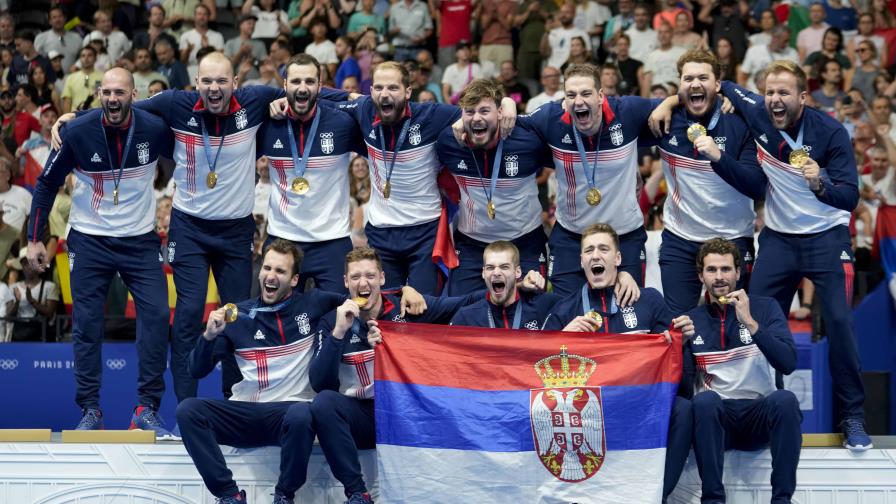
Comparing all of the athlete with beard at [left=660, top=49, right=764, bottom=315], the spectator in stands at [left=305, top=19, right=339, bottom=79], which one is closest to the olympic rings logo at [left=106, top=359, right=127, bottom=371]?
the spectator in stands at [left=305, top=19, right=339, bottom=79]

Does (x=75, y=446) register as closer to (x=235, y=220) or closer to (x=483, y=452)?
(x=235, y=220)

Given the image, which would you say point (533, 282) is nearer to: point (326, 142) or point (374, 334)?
point (374, 334)

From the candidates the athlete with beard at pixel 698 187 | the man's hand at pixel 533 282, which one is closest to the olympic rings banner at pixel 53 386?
the man's hand at pixel 533 282

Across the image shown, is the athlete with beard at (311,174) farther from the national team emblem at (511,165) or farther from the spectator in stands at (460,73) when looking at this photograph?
the spectator in stands at (460,73)

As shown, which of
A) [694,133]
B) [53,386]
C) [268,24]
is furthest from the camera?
[268,24]

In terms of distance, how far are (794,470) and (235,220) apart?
13.3 ft

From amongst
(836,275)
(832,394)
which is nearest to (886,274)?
(832,394)

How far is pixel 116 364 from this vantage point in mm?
12383

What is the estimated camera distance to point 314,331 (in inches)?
340

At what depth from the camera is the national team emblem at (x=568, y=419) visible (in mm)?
8172

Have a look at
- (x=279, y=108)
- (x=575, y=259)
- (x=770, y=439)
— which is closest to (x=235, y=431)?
(x=279, y=108)

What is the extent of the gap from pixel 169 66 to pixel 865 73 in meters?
8.16

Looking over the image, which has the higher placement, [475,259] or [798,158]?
[798,158]

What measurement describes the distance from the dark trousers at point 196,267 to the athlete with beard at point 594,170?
2169 mm
